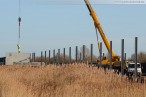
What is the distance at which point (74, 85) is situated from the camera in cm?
1597

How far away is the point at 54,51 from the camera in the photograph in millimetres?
38531

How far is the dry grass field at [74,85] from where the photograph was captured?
1337cm

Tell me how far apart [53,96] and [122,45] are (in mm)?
7072

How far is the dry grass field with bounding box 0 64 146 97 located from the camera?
43.9 feet

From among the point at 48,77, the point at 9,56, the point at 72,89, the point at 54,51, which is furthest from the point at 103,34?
the point at 72,89

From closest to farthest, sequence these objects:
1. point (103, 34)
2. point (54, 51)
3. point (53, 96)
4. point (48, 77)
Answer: point (53, 96) < point (48, 77) < point (54, 51) < point (103, 34)

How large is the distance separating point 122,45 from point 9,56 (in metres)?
41.6

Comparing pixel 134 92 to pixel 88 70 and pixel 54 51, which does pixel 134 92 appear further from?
pixel 54 51

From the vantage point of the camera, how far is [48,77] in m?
21.6

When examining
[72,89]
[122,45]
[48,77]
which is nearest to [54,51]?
[48,77]

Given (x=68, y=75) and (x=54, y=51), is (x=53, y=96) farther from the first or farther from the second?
(x=54, y=51)

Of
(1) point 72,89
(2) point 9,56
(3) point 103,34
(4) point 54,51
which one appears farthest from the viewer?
(2) point 9,56

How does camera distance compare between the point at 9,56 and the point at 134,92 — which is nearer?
the point at 134,92

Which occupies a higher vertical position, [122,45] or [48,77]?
[122,45]
